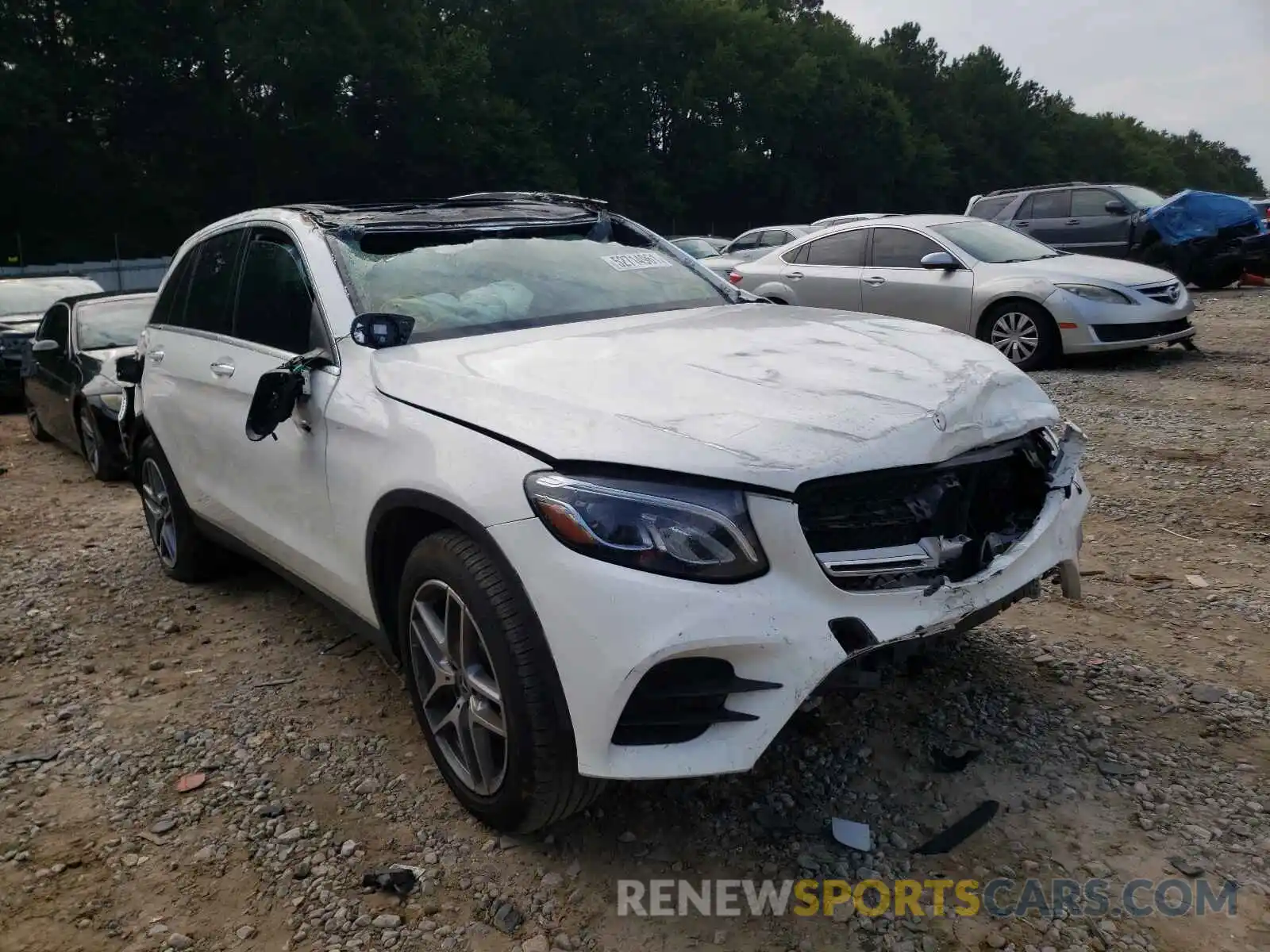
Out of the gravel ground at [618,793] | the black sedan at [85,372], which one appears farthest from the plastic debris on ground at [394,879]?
the black sedan at [85,372]

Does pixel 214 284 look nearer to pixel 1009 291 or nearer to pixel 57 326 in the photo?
pixel 57 326

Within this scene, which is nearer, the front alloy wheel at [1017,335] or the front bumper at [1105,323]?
the front bumper at [1105,323]

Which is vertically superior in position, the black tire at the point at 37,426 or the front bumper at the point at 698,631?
the front bumper at the point at 698,631

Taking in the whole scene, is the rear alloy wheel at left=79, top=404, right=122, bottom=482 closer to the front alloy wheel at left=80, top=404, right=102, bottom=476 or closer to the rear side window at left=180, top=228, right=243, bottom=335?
the front alloy wheel at left=80, top=404, right=102, bottom=476

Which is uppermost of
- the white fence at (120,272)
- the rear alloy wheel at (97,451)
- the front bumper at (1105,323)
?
the front bumper at (1105,323)

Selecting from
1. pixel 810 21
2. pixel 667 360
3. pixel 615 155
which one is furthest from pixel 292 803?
pixel 810 21

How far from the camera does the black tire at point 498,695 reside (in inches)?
92.7

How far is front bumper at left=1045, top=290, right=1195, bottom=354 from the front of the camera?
8477mm

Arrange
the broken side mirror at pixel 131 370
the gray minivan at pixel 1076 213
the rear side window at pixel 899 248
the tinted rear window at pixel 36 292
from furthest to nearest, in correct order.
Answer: the gray minivan at pixel 1076 213 < the tinted rear window at pixel 36 292 < the rear side window at pixel 899 248 < the broken side mirror at pixel 131 370

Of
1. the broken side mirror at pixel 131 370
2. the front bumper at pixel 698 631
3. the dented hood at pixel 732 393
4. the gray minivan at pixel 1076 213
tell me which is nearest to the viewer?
the front bumper at pixel 698 631

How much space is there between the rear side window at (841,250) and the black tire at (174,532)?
23.1ft

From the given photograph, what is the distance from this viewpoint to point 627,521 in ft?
7.35

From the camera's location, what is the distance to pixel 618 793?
2854mm

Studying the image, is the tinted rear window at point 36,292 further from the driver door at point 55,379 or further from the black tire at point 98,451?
the black tire at point 98,451
